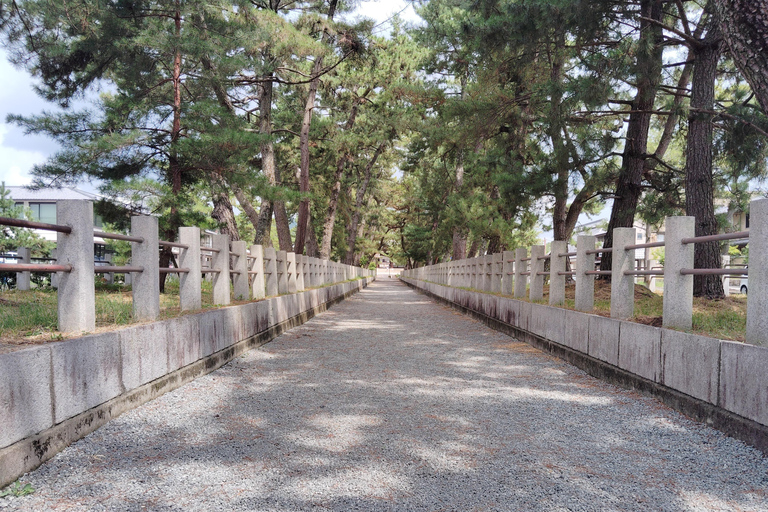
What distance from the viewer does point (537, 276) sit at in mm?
9977

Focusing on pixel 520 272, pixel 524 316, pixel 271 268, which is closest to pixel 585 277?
pixel 524 316

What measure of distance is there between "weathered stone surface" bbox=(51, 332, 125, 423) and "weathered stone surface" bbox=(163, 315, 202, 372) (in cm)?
97

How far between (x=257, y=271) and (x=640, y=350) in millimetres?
7098

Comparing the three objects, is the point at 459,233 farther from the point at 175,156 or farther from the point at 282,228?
the point at 175,156

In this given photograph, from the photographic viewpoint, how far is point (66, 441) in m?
3.54

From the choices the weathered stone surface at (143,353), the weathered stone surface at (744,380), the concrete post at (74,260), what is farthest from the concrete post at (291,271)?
the weathered stone surface at (744,380)

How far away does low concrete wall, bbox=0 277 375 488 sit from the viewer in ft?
10.2

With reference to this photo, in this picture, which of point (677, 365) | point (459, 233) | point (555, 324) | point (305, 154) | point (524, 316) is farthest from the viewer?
point (459, 233)

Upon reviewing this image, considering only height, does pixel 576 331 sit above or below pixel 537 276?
below

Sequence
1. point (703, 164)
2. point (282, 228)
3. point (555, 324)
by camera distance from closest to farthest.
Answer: point (555, 324)
point (703, 164)
point (282, 228)

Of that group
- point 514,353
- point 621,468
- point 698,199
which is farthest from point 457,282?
point 621,468

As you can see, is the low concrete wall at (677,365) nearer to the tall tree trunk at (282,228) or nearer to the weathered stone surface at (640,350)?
the weathered stone surface at (640,350)

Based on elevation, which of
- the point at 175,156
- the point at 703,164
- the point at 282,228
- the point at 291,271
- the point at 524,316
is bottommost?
the point at 524,316

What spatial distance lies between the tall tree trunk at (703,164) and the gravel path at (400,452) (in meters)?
5.96
